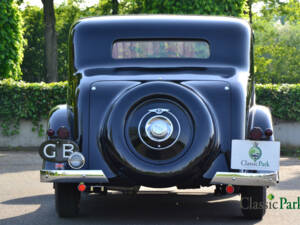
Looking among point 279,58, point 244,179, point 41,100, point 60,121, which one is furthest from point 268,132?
point 279,58

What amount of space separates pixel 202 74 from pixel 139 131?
1135mm

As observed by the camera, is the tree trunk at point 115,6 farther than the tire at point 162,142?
Yes

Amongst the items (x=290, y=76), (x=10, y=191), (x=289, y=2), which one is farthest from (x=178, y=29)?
(x=290, y=76)

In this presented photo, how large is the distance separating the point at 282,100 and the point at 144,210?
355 inches

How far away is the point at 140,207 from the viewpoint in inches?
310

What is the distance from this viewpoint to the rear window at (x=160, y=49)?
7.61 meters

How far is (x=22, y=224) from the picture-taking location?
666cm

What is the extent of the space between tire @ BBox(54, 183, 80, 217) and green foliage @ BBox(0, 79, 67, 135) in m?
9.35

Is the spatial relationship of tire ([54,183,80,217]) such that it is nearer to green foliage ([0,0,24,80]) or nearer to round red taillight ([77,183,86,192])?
round red taillight ([77,183,86,192])

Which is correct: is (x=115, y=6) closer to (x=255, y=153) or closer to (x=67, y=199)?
(x=67, y=199)

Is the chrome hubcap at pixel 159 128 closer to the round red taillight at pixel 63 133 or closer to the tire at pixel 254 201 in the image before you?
the round red taillight at pixel 63 133

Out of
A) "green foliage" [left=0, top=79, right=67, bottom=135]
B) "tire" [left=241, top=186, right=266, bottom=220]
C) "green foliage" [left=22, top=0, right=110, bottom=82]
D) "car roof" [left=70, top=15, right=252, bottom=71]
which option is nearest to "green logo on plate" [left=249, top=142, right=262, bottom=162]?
"tire" [left=241, top=186, right=266, bottom=220]

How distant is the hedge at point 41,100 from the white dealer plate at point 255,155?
9.62m

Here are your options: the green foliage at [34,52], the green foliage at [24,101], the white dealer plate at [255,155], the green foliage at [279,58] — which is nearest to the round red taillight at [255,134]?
the white dealer plate at [255,155]
